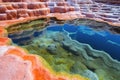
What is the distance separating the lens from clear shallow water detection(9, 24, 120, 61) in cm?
1888

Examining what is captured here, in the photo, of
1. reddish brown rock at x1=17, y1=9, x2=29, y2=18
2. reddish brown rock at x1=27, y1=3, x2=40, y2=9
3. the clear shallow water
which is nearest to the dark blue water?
the clear shallow water

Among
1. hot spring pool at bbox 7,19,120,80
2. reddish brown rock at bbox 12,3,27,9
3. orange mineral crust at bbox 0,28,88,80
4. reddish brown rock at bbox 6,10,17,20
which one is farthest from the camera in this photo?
reddish brown rock at bbox 12,3,27,9

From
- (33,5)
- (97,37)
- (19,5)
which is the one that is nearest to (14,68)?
(97,37)

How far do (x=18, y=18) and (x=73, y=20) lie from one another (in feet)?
26.8

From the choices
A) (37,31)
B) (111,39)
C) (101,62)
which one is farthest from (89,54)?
(37,31)

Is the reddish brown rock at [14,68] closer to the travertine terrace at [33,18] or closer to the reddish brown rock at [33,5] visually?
the travertine terrace at [33,18]

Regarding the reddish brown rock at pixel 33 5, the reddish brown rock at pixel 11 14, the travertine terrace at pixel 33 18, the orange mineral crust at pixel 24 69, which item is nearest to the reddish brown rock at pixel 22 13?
the travertine terrace at pixel 33 18

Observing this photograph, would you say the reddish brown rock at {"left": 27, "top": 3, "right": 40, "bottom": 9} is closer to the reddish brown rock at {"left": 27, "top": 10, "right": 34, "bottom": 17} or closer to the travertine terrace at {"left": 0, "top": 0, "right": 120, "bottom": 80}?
the travertine terrace at {"left": 0, "top": 0, "right": 120, "bottom": 80}

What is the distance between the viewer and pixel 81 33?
23891 mm

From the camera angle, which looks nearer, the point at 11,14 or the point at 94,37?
the point at 94,37

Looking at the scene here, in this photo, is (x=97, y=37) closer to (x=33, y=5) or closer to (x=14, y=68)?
(x=33, y=5)

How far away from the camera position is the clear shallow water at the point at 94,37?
18.9 metres

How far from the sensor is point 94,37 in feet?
73.5

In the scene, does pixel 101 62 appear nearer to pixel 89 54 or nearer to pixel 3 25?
pixel 89 54
